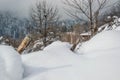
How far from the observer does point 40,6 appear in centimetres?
2402

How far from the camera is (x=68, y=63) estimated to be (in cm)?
208

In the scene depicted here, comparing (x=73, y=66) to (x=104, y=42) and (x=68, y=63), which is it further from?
(x=104, y=42)

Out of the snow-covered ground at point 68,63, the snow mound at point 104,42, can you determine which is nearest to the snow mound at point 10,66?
the snow-covered ground at point 68,63

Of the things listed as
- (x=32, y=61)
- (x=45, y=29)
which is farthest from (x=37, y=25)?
(x=32, y=61)

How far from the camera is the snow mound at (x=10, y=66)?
1.87 m

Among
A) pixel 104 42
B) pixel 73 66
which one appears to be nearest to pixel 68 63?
pixel 73 66

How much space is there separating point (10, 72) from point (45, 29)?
18540 millimetres

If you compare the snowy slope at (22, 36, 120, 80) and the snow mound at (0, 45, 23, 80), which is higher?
the snow mound at (0, 45, 23, 80)

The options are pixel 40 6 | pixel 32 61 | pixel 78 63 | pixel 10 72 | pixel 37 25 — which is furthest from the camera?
pixel 40 6

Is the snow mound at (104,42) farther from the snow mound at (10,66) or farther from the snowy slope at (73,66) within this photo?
the snow mound at (10,66)

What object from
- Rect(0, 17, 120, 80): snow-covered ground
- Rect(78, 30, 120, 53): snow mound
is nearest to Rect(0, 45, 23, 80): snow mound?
Rect(0, 17, 120, 80): snow-covered ground

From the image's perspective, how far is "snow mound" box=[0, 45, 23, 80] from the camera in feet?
6.14

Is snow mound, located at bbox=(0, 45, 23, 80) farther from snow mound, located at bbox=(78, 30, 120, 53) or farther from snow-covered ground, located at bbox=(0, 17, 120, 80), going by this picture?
snow mound, located at bbox=(78, 30, 120, 53)

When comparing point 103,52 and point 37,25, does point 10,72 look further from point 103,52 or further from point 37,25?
point 37,25
